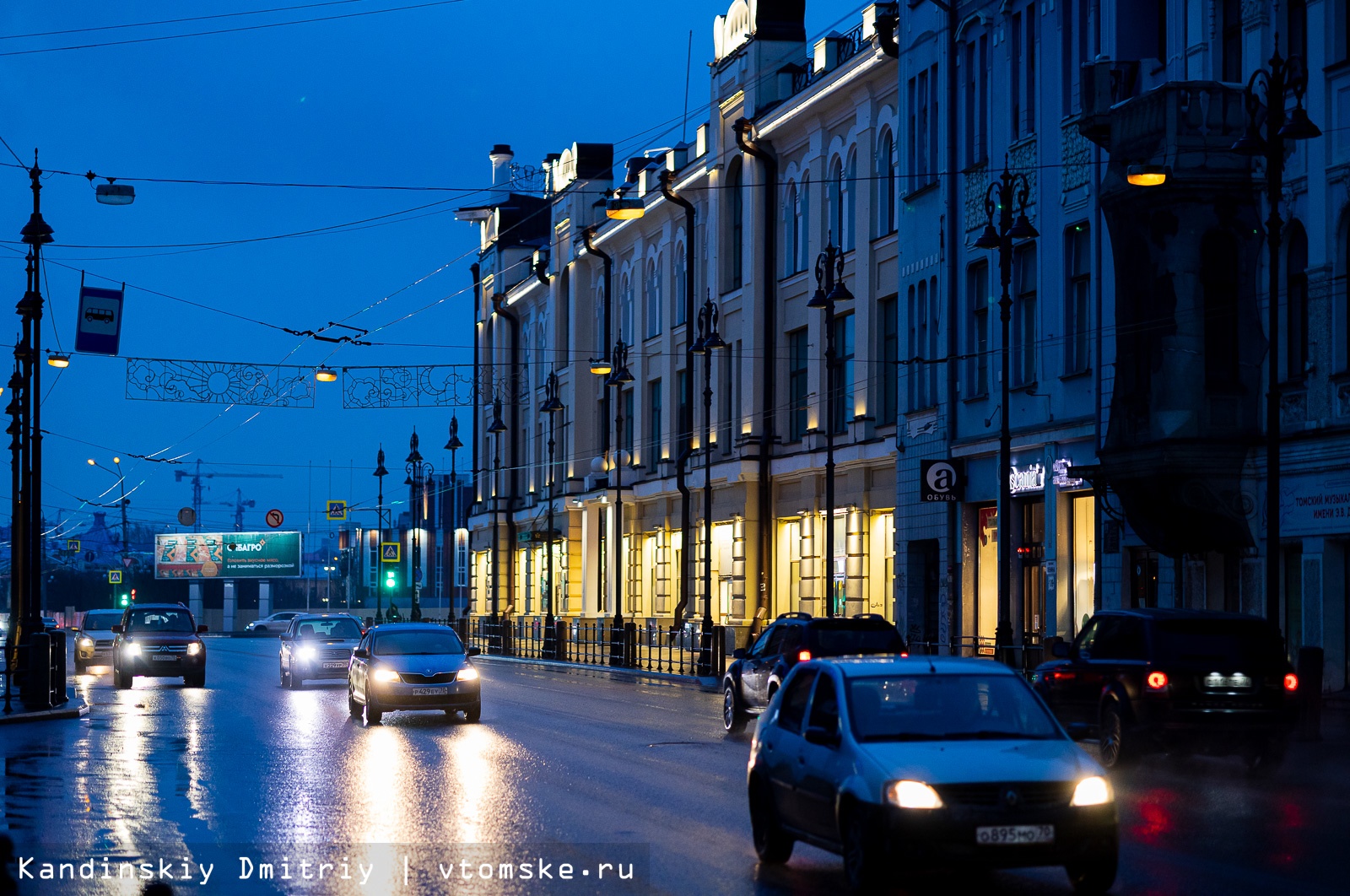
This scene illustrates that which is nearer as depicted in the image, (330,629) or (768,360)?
(330,629)

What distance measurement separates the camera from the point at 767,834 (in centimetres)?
1236

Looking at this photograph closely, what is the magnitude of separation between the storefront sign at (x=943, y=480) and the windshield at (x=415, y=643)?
47.8 ft

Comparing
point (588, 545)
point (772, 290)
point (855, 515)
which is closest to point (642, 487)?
point (588, 545)

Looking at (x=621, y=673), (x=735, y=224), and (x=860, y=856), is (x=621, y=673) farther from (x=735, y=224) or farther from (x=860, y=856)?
(x=860, y=856)

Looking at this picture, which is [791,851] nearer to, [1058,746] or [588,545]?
[1058,746]

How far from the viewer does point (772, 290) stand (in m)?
53.3

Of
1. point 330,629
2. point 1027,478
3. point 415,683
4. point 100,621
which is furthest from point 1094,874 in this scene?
point 100,621

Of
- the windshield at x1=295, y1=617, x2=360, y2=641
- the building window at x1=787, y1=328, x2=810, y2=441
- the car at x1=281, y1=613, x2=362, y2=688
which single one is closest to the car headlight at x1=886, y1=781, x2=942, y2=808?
the car at x1=281, y1=613, x2=362, y2=688

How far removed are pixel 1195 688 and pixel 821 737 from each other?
8.89 m

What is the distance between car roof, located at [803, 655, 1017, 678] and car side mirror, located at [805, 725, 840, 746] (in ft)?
1.34

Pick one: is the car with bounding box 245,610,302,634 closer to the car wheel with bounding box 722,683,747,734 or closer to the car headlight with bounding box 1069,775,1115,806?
the car wheel with bounding box 722,683,747,734

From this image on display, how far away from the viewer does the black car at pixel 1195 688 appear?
18969mm

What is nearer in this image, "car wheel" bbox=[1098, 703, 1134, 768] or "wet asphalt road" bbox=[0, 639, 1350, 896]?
"wet asphalt road" bbox=[0, 639, 1350, 896]

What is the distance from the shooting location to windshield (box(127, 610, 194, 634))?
140 ft
